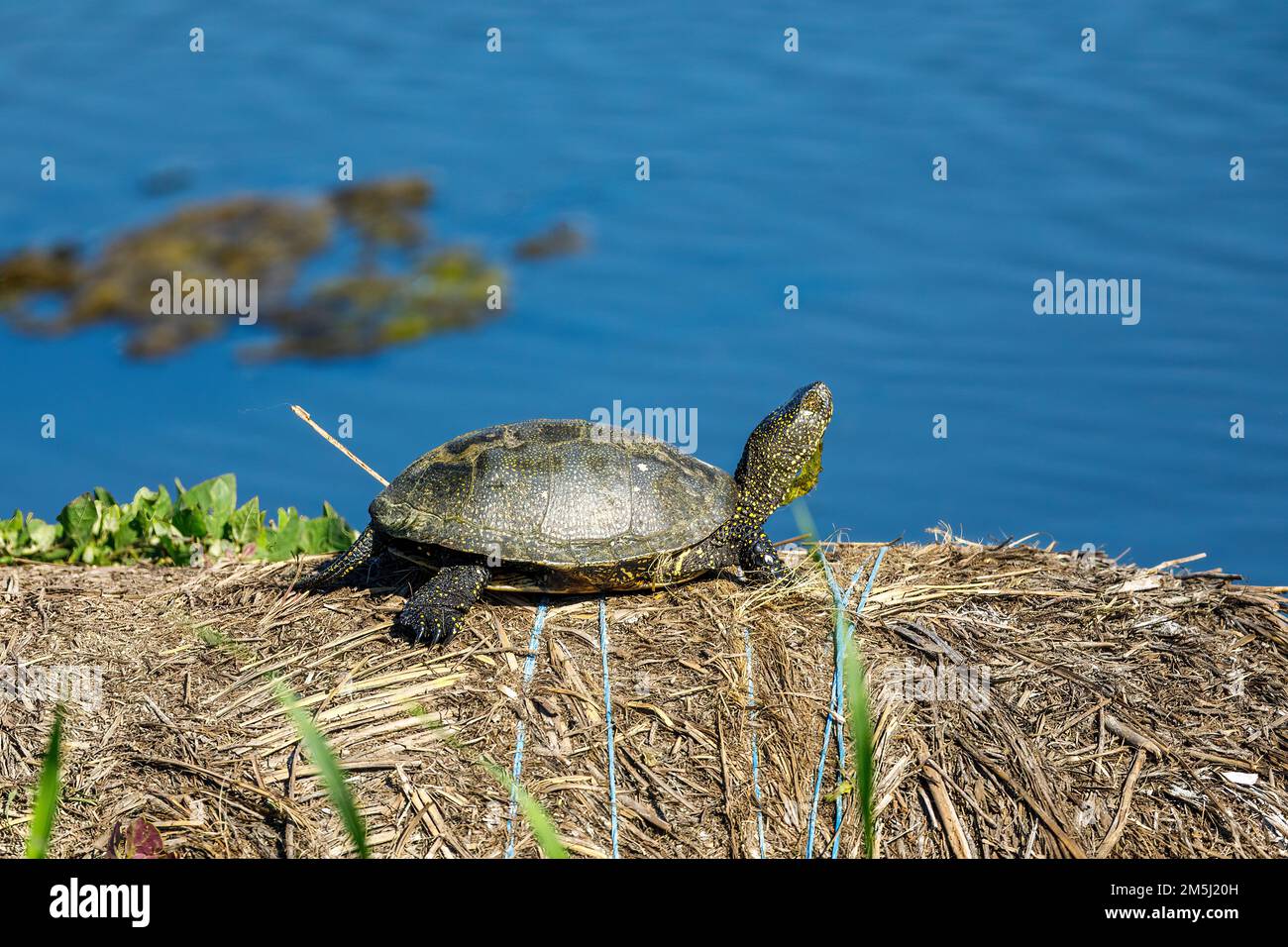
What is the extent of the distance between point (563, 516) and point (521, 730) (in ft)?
3.39


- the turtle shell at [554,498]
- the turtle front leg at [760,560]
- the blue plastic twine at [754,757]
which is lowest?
the blue plastic twine at [754,757]

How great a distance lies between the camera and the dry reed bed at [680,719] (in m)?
4.34

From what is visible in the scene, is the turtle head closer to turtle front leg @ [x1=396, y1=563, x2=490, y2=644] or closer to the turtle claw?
turtle front leg @ [x1=396, y1=563, x2=490, y2=644]

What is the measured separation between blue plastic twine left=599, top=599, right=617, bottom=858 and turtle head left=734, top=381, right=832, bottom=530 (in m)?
0.93

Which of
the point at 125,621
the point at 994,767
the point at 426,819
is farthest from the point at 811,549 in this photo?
the point at 125,621

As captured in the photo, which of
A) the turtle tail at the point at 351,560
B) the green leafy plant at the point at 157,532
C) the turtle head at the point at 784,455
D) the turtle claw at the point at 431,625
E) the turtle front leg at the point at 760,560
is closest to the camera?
the turtle claw at the point at 431,625

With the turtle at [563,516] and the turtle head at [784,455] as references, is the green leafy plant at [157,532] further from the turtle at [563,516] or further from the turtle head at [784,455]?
the turtle head at [784,455]

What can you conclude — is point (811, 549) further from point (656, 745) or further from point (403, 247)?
point (403, 247)

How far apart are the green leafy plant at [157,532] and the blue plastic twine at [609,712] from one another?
1936 millimetres

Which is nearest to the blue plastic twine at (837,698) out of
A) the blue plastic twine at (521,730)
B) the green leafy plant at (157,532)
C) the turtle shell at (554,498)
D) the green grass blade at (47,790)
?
the turtle shell at (554,498)

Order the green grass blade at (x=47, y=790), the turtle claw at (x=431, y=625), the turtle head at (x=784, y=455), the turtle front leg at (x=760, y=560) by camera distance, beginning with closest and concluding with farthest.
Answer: the green grass blade at (x=47, y=790) → the turtle claw at (x=431, y=625) → the turtle front leg at (x=760, y=560) → the turtle head at (x=784, y=455)

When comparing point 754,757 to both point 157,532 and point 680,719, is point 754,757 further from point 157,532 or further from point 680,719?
point 157,532

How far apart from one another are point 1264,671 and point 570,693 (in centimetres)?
310

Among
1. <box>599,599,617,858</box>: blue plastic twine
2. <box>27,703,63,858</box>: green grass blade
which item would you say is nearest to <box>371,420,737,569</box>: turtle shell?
<box>599,599,617,858</box>: blue plastic twine
